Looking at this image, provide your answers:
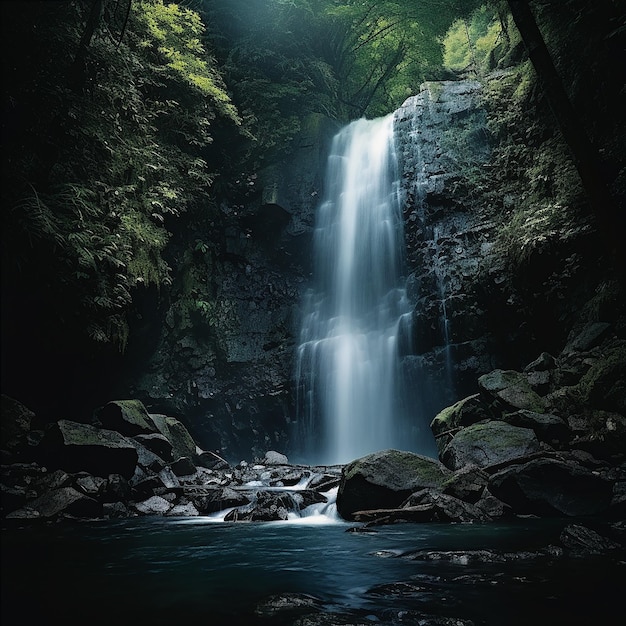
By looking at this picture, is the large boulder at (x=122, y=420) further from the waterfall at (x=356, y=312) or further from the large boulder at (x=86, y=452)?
the waterfall at (x=356, y=312)

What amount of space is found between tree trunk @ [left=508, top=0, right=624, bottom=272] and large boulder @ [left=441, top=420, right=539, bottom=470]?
4.36 metres

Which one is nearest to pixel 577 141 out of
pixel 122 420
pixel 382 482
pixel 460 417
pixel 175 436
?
pixel 382 482

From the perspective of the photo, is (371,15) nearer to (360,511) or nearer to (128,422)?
(128,422)

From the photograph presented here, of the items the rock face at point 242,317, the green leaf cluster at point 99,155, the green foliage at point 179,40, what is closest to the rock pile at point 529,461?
the green leaf cluster at point 99,155

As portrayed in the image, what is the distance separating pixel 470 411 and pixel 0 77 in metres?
9.41

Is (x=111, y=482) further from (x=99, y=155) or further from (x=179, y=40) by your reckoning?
(x=179, y=40)

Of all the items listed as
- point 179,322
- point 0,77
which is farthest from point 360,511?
point 179,322

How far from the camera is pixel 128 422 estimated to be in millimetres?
10531

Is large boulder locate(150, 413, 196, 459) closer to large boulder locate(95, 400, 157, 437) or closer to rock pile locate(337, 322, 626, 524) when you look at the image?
large boulder locate(95, 400, 157, 437)

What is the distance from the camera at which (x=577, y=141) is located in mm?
4508

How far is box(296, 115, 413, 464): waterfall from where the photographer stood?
1352 cm

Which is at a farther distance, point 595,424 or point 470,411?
point 470,411

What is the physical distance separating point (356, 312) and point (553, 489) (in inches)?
384

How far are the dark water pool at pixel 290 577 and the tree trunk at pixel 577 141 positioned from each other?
2855mm
